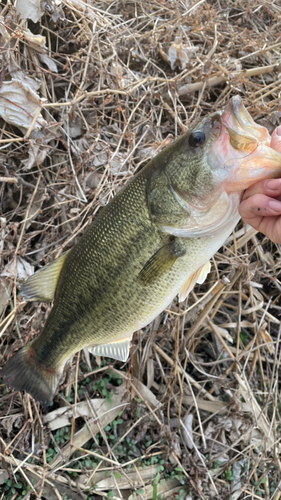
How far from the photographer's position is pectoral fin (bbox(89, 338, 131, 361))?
73.4 inches

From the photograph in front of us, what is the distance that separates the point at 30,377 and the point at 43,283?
503 mm

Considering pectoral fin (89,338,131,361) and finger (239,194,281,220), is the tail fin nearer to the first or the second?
pectoral fin (89,338,131,361)

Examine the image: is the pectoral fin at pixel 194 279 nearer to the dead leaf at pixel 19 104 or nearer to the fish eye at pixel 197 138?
the fish eye at pixel 197 138

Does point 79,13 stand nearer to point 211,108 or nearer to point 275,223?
point 211,108

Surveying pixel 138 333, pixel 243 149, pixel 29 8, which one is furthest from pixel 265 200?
pixel 29 8

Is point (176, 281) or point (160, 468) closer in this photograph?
point (176, 281)

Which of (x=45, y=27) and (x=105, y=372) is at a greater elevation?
(x=45, y=27)

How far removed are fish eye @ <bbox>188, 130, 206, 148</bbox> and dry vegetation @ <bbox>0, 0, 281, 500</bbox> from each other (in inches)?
49.6

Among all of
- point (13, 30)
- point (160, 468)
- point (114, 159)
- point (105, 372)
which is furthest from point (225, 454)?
point (13, 30)

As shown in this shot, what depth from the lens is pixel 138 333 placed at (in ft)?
8.77

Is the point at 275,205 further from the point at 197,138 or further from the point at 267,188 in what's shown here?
the point at 197,138

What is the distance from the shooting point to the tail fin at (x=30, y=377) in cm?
193

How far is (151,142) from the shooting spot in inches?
116

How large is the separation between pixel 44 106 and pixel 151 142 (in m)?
0.82
